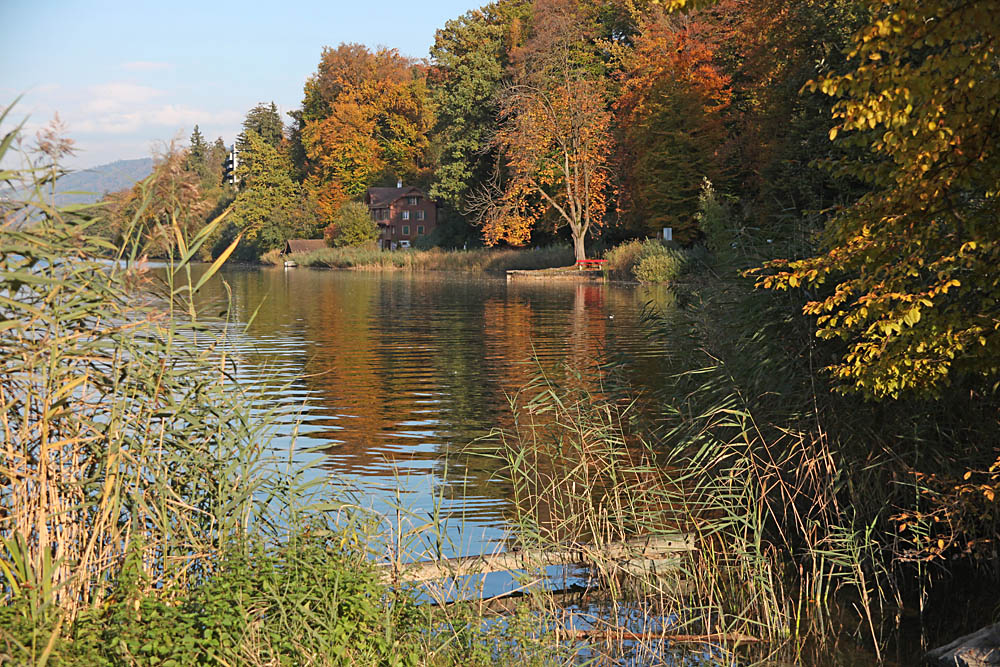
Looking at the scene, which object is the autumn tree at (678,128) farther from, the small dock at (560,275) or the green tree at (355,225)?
the green tree at (355,225)

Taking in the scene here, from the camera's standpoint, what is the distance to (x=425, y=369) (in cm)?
2095

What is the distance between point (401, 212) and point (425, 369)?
8643 centimetres

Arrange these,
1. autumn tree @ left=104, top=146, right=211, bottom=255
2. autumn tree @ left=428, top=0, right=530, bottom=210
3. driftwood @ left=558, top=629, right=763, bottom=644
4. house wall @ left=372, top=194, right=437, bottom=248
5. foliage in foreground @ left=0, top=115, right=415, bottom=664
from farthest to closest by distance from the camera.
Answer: house wall @ left=372, top=194, right=437, bottom=248 → autumn tree @ left=428, top=0, right=530, bottom=210 → driftwood @ left=558, top=629, right=763, bottom=644 → autumn tree @ left=104, top=146, right=211, bottom=255 → foliage in foreground @ left=0, top=115, right=415, bottom=664

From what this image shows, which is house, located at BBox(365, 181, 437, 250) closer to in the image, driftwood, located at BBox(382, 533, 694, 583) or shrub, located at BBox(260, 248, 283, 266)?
shrub, located at BBox(260, 248, 283, 266)

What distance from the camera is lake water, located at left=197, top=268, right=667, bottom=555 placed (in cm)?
1039

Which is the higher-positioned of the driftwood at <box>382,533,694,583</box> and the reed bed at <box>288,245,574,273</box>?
the reed bed at <box>288,245,574,273</box>

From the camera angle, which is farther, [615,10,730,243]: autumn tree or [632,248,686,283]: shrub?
[615,10,730,243]: autumn tree

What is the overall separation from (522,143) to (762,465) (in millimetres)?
53699

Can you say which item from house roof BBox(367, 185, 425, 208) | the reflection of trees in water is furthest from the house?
the reflection of trees in water

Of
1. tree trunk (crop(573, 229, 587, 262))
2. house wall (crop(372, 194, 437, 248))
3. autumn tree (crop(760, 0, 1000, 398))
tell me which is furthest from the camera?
house wall (crop(372, 194, 437, 248))

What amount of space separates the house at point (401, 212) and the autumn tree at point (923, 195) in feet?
319

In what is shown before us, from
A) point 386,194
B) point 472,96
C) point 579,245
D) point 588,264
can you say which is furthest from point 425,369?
point 386,194

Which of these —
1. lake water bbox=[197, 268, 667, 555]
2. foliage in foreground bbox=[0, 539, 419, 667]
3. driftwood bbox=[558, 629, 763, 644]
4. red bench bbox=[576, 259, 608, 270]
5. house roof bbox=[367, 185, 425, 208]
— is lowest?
driftwood bbox=[558, 629, 763, 644]

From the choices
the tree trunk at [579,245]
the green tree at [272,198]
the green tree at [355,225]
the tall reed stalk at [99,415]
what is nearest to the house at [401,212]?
the green tree at [355,225]
